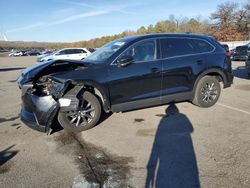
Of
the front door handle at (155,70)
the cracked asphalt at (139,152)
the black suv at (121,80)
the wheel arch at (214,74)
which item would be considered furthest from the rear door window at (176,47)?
the cracked asphalt at (139,152)

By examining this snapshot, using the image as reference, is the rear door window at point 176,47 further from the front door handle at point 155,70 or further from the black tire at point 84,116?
the black tire at point 84,116

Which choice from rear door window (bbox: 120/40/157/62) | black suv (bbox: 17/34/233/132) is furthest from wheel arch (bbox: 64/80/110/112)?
rear door window (bbox: 120/40/157/62)

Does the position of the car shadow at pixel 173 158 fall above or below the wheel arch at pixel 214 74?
below

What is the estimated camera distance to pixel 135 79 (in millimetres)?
5293

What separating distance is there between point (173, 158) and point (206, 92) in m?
3.10

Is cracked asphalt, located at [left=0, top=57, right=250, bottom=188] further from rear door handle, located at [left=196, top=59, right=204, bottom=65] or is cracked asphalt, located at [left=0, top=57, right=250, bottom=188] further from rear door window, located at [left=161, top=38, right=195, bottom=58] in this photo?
rear door window, located at [left=161, top=38, right=195, bottom=58]

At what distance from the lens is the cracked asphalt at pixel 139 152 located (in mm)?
3270

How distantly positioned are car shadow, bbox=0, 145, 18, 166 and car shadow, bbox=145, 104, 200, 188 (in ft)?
7.36

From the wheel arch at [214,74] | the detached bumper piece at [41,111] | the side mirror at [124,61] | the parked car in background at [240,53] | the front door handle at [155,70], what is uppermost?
the side mirror at [124,61]

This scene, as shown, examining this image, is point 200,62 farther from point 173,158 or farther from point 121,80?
point 173,158

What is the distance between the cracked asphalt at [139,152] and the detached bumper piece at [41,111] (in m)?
0.30

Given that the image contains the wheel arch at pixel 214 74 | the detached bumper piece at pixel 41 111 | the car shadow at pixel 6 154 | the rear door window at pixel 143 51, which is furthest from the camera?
the wheel arch at pixel 214 74

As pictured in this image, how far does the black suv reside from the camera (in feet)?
15.6

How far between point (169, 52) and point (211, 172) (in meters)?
3.13
